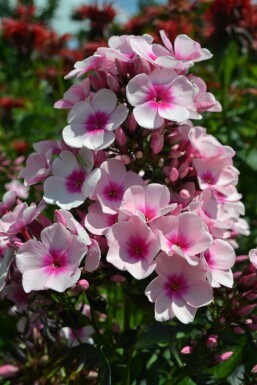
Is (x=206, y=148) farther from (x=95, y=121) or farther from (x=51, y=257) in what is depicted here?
(x=51, y=257)

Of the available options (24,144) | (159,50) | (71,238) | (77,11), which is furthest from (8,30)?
(71,238)

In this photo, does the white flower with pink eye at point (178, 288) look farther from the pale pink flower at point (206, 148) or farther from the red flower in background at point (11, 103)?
the red flower in background at point (11, 103)

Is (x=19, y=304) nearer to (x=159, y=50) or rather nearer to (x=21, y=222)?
(x=21, y=222)

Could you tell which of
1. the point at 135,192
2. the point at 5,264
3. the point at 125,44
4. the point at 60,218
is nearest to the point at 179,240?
the point at 135,192

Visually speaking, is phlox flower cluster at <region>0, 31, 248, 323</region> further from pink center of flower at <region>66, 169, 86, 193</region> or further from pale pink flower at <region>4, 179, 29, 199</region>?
pale pink flower at <region>4, 179, 29, 199</region>

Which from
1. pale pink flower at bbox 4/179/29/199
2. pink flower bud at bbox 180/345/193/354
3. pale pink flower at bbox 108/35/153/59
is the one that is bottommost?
pale pink flower at bbox 4/179/29/199

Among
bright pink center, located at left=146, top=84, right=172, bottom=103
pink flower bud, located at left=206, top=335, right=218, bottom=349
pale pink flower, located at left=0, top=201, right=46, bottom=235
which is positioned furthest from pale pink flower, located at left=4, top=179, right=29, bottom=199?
pink flower bud, located at left=206, top=335, right=218, bottom=349

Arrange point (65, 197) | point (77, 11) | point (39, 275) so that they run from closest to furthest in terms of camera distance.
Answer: point (39, 275) < point (65, 197) < point (77, 11)
